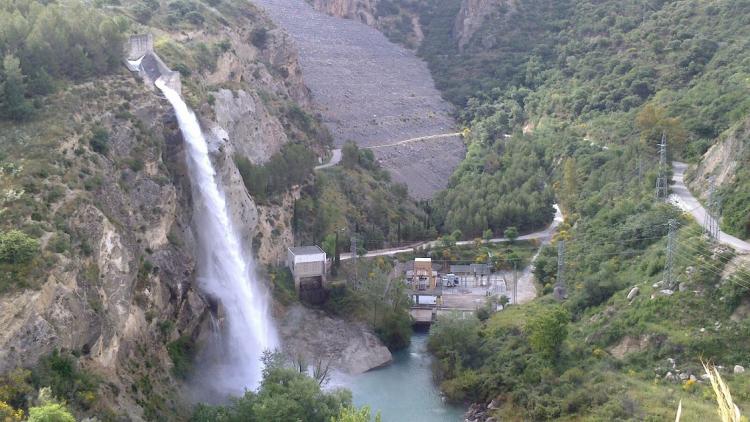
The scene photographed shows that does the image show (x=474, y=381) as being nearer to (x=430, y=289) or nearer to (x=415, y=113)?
(x=430, y=289)

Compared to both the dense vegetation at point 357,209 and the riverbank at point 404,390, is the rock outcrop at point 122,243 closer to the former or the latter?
the dense vegetation at point 357,209

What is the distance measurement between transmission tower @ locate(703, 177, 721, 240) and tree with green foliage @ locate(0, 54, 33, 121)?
34341 millimetres

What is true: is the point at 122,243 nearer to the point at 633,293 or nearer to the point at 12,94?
the point at 12,94

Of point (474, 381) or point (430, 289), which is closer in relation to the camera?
point (474, 381)

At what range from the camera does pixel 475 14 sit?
114 m

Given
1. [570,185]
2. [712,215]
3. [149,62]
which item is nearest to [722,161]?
[712,215]

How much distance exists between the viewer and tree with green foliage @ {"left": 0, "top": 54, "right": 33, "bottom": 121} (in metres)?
36.6

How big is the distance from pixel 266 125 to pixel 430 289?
1910 cm

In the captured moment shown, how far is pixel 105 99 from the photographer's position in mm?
42188

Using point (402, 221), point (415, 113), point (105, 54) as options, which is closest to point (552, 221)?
point (402, 221)

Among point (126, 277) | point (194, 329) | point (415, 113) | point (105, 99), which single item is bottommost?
point (415, 113)

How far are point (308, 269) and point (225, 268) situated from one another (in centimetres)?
909

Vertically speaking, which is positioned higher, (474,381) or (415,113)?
(474,381)

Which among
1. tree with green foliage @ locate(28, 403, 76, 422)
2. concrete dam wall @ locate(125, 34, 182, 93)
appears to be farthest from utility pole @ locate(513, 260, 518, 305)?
tree with green foliage @ locate(28, 403, 76, 422)
